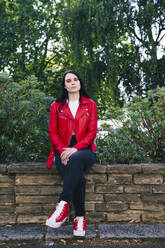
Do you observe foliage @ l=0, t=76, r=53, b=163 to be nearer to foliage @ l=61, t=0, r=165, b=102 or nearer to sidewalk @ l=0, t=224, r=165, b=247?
sidewalk @ l=0, t=224, r=165, b=247

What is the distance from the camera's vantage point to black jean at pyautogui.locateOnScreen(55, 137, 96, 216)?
2.86 m

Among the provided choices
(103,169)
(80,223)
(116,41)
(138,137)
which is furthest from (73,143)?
(116,41)

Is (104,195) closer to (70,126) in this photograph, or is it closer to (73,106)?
(70,126)

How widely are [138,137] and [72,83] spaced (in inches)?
40.9

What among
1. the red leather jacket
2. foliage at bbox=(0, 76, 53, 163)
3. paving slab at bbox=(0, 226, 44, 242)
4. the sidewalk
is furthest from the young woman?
foliage at bbox=(0, 76, 53, 163)

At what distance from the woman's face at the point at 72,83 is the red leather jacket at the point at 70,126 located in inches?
7.0

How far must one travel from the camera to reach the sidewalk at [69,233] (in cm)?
289

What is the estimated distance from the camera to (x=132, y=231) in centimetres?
304

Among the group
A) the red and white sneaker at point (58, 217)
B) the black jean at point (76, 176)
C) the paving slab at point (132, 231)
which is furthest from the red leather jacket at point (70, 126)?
the paving slab at point (132, 231)

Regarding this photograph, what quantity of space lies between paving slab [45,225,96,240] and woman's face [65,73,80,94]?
55.7 inches

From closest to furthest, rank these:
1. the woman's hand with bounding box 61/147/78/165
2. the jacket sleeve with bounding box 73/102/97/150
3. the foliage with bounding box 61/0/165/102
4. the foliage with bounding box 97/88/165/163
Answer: the woman's hand with bounding box 61/147/78/165, the jacket sleeve with bounding box 73/102/97/150, the foliage with bounding box 97/88/165/163, the foliage with bounding box 61/0/165/102

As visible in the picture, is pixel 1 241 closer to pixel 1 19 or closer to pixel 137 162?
pixel 137 162

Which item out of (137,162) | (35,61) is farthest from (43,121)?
(35,61)

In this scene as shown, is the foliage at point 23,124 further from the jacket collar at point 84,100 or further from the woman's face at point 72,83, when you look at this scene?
the jacket collar at point 84,100
